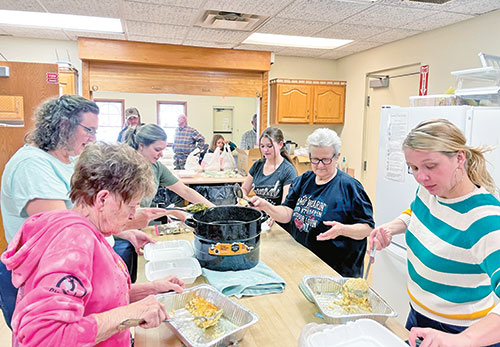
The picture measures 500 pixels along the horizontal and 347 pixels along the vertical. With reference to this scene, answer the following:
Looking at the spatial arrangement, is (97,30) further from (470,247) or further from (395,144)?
(470,247)

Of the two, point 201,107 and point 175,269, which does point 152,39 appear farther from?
point 175,269

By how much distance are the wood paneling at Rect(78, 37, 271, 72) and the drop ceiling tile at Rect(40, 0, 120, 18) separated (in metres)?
1.08

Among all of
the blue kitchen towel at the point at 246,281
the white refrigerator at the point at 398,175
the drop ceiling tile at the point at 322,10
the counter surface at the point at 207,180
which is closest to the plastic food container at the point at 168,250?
the blue kitchen towel at the point at 246,281

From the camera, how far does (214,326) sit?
1.15 metres

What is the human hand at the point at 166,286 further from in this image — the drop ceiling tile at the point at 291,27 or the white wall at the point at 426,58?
the white wall at the point at 426,58

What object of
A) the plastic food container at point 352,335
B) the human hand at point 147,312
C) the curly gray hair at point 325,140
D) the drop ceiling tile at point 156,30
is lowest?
the plastic food container at point 352,335

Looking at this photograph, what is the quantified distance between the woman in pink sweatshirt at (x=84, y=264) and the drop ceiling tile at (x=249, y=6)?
239cm

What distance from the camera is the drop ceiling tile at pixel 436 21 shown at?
3104 mm

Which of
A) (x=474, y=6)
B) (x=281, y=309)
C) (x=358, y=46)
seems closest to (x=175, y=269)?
(x=281, y=309)

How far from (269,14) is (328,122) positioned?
7.81 feet

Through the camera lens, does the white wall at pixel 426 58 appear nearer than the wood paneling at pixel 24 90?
Yes

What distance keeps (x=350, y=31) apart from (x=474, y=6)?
3.86ft

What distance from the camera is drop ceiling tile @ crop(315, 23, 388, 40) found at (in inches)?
140

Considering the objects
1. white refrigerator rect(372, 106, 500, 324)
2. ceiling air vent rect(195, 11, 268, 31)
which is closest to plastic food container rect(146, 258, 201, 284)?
white refrigerator rect(372, 106, 500, 324)
